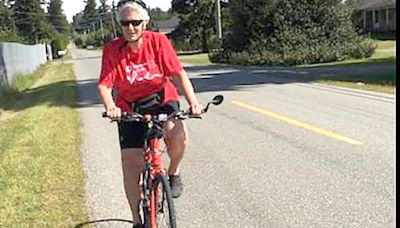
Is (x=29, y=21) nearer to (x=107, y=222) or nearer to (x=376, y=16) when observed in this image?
(x=376, y=16)

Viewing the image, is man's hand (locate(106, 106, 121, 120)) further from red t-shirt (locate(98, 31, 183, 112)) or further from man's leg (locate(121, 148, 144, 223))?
man's leg (locate(121, 148, 144, 223))

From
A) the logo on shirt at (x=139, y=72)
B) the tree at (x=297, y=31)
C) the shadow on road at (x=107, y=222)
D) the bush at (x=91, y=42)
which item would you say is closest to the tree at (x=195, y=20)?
the tree at (x=297, y=31)

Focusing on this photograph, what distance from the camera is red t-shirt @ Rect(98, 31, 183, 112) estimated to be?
4.28 m

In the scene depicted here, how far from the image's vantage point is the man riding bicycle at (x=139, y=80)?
4.22 meters

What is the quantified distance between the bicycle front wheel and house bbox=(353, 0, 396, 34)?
5513cm

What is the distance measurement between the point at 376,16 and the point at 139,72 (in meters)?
61.9

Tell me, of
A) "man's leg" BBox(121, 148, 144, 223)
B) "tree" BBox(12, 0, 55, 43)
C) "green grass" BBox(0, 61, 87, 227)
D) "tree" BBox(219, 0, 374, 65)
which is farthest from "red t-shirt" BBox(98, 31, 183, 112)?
"tree" BBox(12, 0, 55, 43)

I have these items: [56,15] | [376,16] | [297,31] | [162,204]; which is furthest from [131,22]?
[56,15]

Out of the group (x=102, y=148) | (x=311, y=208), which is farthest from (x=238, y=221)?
(x=102, y=148)

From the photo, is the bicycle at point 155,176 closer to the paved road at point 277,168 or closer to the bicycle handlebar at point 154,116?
the bicycle handlebar at point 154,116

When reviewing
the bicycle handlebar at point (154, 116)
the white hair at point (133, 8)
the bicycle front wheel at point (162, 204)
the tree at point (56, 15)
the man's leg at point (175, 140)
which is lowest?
the bicycle front wheel at point (162, 204)

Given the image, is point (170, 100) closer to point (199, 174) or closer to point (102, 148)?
point (199, 174)

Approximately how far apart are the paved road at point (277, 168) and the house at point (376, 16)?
158 feet

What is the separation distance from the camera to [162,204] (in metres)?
4.25
